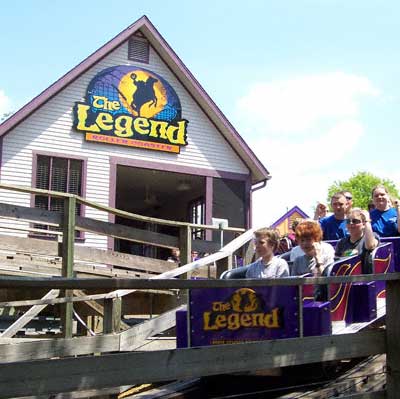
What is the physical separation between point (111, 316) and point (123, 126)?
10.1m

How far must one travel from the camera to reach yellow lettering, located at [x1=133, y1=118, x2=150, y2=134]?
16.3 m

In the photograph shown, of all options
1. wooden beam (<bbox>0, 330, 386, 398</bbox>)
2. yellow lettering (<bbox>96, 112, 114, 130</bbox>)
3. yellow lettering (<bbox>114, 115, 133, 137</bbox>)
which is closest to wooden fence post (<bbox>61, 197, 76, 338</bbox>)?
wooden beam (<bbox>0, 330, 386, 398</bbox>)

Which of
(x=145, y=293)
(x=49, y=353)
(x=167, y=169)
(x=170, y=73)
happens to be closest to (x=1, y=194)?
(x=167, y=169)

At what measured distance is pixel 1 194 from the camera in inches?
584

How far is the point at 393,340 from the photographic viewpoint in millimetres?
4184

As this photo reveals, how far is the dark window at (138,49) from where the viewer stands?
1658 cm

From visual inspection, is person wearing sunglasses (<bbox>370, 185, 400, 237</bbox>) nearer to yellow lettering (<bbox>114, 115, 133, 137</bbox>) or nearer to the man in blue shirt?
the man in blue shirt

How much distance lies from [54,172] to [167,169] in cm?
288

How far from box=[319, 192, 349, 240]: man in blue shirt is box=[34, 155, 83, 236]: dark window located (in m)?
8.91

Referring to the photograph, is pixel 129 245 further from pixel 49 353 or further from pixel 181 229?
pixel 49 353

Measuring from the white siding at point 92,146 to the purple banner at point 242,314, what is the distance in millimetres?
11215

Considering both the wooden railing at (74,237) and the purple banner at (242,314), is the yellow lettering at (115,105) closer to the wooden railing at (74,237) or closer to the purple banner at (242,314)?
the wooden railing at (74,237)

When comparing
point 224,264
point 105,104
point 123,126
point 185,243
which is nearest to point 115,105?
point 105,104

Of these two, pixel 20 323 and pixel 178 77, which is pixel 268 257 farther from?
pixel 178 77
